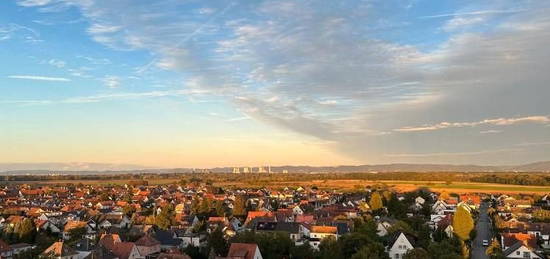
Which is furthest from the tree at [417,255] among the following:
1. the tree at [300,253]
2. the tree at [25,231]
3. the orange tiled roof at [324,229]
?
the tree at [25,231]

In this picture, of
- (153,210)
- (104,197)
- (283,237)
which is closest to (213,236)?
(283,237)

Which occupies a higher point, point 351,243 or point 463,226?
point 463,226

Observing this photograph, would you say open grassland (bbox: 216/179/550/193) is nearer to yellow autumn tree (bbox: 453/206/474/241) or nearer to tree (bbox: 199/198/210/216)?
tree (bbox: 199/198/210/216)

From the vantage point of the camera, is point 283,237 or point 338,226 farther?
point 338,226

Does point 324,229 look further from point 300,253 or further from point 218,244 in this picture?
point 218,244

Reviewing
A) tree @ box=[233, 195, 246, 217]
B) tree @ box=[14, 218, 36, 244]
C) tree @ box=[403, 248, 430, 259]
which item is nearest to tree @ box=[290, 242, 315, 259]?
tree @ box=[403, 248, 430, 259]

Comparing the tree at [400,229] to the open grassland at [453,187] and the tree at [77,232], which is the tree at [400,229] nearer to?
the tree at [77,232]

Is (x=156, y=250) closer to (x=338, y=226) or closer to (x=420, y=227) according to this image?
(x=338, y=226)

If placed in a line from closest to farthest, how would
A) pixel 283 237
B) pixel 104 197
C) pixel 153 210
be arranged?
pixel 283 237, pixel 153 210, pixel 104 197

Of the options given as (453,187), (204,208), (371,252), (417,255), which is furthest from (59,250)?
(453,187)
